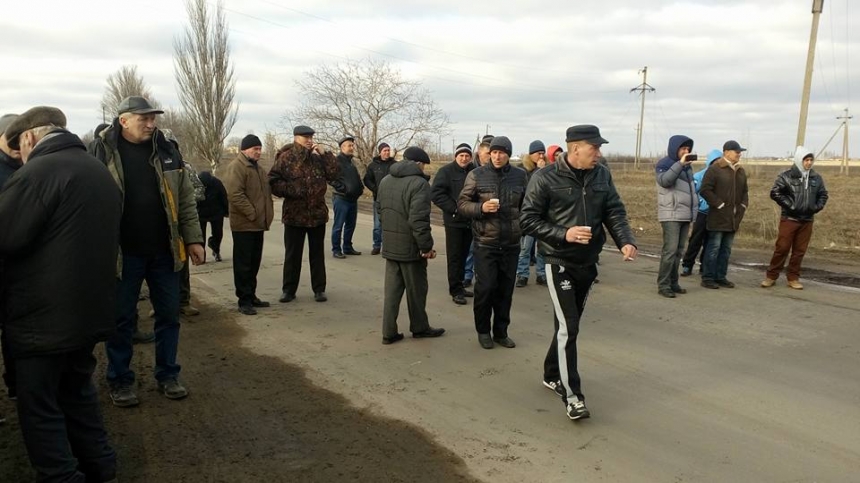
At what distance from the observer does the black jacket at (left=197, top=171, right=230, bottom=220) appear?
9138 mm

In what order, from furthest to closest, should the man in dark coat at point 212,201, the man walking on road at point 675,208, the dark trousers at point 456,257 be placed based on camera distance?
the man in dark coat at point 212,201 < the man walking on road at point 675,208 < the dark trousers at point 456,257

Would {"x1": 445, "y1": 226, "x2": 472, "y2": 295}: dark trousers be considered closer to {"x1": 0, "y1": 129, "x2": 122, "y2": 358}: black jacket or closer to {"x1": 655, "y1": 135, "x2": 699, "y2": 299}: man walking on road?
{"x1": 655, "y1": 135, "x2": 699, "y2": 299}: man walking on road

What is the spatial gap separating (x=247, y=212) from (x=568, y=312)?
13.6ft

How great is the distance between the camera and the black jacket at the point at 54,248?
9.82 ft

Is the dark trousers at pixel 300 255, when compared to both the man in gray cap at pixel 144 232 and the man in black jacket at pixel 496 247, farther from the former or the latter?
the man in gray cap at pixel 144 232

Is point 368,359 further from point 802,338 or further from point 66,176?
point 802,338

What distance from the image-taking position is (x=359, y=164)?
27.7 m

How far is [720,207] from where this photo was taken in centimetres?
892

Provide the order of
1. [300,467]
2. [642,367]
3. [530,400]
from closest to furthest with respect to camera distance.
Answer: [300,467] < [530,400] < [642,367]

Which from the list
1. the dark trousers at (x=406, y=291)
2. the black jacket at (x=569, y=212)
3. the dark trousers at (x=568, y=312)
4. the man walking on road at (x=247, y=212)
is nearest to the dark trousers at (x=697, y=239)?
the dark trousers at (x=406, y=291)

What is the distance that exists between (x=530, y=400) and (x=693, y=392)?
134 cm

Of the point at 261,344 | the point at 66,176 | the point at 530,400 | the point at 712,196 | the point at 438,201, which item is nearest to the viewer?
the point at 66,176

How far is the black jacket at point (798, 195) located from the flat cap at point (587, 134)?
5362mm

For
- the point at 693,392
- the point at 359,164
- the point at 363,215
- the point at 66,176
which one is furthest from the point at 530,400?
the point at 359,164
